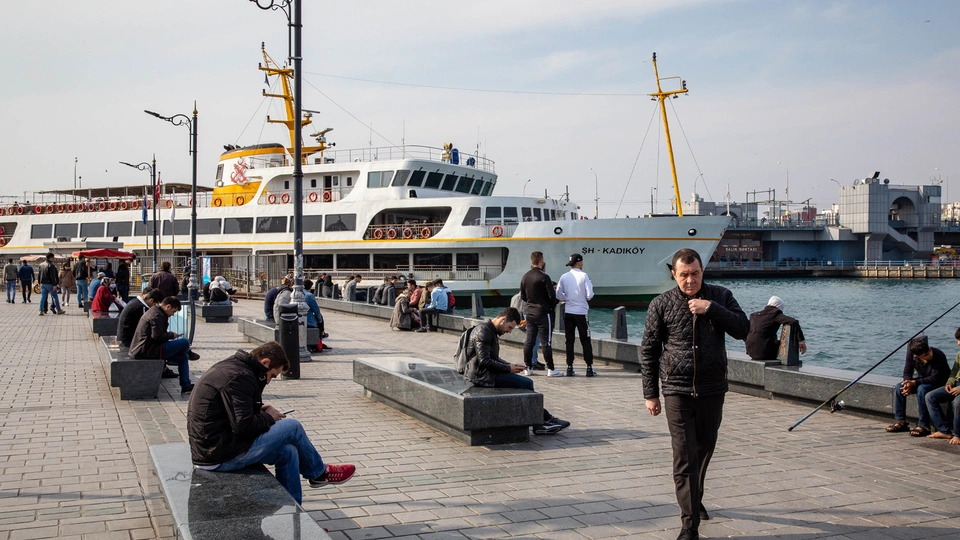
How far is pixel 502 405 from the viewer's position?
6824 millimetres

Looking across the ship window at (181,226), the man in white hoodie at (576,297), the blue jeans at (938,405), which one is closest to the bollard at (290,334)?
the man in white hoodie at (576,297)

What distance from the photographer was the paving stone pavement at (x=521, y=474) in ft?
15.7

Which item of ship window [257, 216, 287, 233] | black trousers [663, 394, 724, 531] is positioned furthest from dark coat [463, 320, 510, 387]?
ship window [257, 216, 287, 233]

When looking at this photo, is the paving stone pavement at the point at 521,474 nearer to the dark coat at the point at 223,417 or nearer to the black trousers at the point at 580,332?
the dark coat at the point at 223,417

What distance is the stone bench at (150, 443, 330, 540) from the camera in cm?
353

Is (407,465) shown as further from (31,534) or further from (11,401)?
(11,401)

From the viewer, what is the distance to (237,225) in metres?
38.7

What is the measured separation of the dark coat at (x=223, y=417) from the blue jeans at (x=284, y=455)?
0.04 m

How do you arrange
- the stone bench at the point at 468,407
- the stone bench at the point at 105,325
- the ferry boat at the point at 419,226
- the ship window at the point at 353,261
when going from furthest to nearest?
the ship window at the point at 353,261 < the ferry boat at the point at 419,226 < the stone bench at the point at 105,325 < the stone bench at the point at 468,407

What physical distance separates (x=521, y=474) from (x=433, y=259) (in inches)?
1098

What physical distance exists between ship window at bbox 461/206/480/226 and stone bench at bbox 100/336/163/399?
23661 mm

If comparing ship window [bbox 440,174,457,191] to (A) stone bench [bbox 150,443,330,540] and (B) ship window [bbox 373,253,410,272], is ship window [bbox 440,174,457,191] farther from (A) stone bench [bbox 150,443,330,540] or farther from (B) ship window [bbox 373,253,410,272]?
(A) stone bench [bbox 150,443,330,540]

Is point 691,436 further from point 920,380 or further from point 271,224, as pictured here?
point 271,224

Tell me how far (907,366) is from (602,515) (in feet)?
14.0
